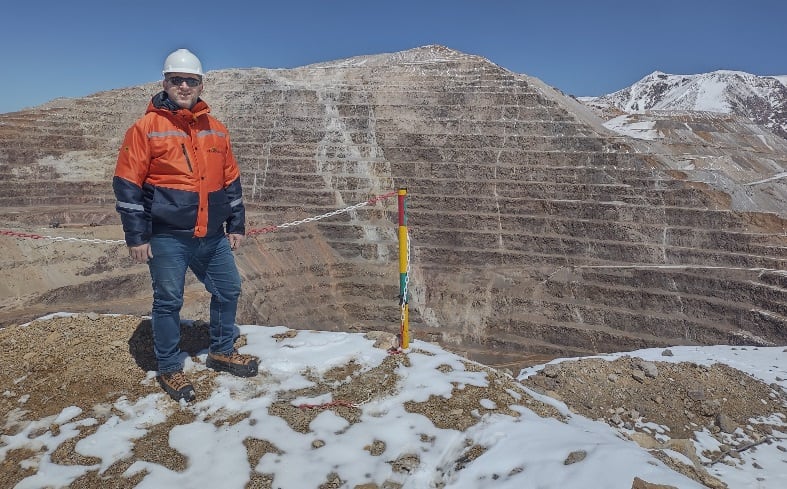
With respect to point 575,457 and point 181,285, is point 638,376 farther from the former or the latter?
point 181,285

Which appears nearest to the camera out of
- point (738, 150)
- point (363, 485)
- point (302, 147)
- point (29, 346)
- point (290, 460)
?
point (363, 485)

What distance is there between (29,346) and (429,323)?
1544 centimetres

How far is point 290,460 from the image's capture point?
305 cm

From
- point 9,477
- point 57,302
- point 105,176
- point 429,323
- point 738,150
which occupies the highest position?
point 738,150

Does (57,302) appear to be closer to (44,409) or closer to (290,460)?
(44,409)

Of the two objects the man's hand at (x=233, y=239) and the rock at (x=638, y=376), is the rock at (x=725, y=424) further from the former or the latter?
the man's hand at (x=233, y=239)

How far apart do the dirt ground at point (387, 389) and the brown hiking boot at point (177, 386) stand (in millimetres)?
131

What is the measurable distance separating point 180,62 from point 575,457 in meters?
3.96

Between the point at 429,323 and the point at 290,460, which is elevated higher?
the point at 290,460

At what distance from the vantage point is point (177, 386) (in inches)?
149

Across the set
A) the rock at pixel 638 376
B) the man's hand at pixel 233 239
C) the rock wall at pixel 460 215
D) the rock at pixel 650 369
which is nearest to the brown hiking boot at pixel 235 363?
the man's hand at pixel 233 239

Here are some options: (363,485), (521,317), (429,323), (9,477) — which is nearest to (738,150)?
(521,317)

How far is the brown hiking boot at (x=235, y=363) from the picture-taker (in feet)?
13.7

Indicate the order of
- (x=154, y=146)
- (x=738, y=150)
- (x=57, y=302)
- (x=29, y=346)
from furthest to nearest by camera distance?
(x=738, y=150), (x=57, y=302), (x=29, y=346), (x=154, y=146)
